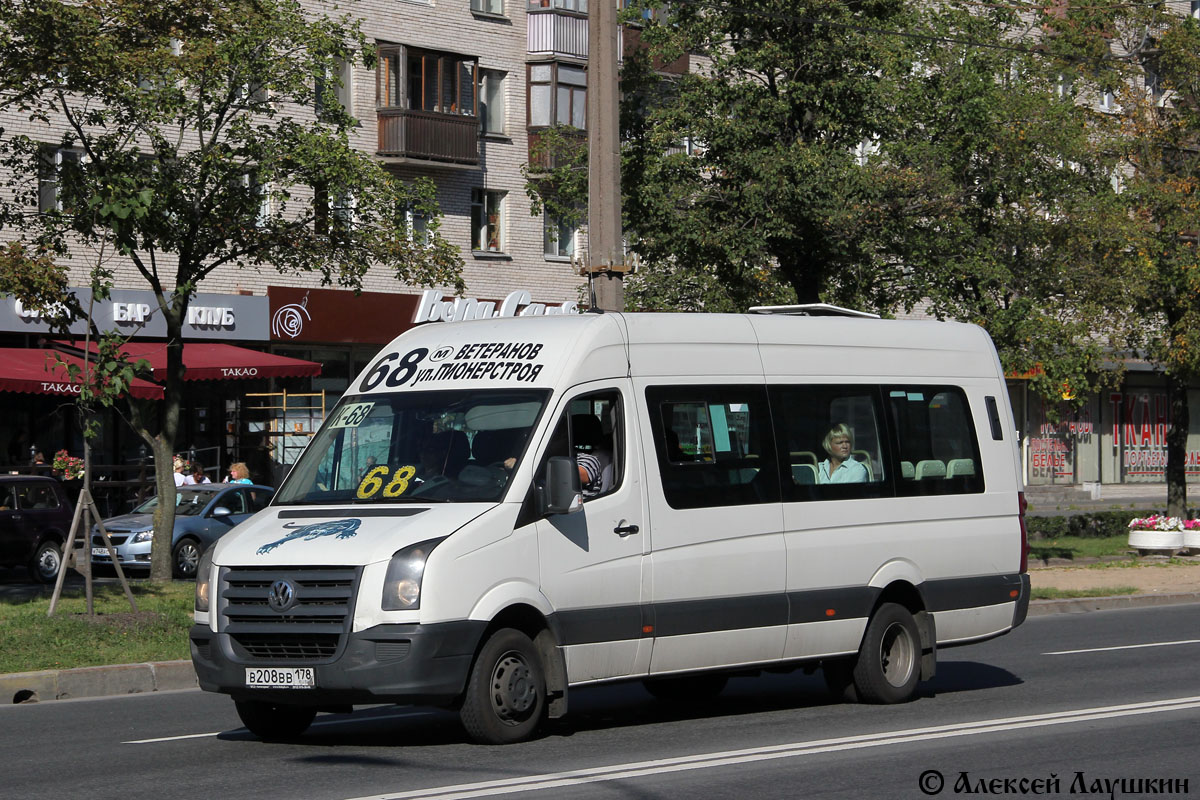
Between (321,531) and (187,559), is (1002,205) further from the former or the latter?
(321,531)

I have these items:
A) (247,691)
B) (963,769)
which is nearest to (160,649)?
(247,691)

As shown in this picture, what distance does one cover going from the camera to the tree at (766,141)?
23.1 meters

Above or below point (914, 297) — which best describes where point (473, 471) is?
below

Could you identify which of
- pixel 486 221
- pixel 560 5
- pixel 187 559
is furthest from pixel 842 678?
pixel 560 5

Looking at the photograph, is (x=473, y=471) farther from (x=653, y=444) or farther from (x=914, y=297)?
(x=914, y=297)

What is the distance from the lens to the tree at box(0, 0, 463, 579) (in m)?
19.3

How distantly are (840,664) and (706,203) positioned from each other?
13.0m

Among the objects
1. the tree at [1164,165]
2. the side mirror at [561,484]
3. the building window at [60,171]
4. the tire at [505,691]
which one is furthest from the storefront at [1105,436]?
the tire at [505,691]

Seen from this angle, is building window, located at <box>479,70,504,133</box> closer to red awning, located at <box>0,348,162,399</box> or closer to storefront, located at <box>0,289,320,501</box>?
storefront, located at <box>0,289,320,501</box>

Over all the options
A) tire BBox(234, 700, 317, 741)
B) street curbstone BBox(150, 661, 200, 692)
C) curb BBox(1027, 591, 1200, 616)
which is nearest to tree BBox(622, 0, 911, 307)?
curb BBox(1027, 591, 1200, 616)

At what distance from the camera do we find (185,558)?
2566cm

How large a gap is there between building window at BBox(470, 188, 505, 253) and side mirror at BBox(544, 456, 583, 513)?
3249 cm

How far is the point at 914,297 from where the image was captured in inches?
1050

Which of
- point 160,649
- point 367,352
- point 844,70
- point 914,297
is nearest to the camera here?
point 160,649
